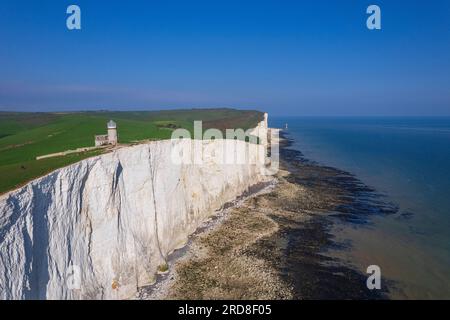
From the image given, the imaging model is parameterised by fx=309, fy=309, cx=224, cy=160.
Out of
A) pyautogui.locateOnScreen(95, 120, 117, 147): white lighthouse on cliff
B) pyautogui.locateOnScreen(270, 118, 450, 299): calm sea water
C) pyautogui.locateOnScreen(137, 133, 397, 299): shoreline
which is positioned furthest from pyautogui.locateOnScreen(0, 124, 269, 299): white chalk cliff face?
pyautogui.locateOnScreen(270, 118, 450, 299): calm sea water

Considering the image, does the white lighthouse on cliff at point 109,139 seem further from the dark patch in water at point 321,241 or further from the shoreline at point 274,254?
the dark patch in water at point 321,241

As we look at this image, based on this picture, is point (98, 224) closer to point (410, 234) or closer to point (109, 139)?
point (109, 139)

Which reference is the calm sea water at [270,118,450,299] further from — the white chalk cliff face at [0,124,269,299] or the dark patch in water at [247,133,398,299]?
the white chalk cliff face at [0,124,269,299]

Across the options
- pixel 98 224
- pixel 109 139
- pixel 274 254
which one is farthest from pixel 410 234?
pixel 109 139

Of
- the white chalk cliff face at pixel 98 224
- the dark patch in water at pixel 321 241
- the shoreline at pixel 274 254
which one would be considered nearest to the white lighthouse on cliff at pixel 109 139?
the white chalk cliff face at pixel 98 224
